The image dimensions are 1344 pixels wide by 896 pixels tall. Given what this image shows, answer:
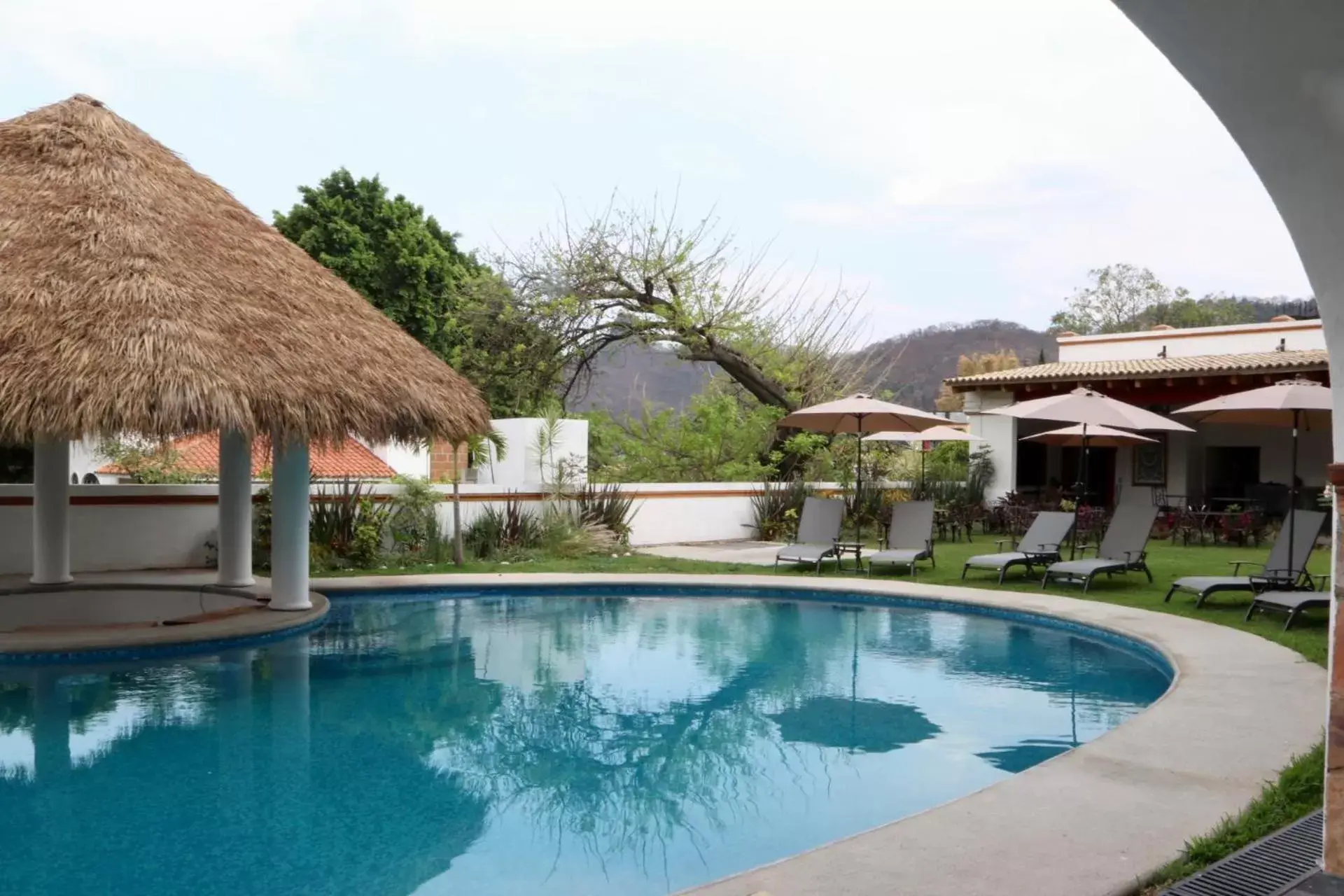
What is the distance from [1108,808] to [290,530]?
833cm

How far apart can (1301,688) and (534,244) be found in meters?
18.9

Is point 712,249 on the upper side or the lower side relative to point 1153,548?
upper

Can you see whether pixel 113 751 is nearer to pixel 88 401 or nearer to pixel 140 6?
pixel 88 401

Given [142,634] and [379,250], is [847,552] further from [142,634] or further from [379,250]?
[379,250]

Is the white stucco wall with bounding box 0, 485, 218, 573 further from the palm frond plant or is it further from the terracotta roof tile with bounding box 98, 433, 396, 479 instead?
the terracotta roof tile with bounding box 98, 433, 396, 479

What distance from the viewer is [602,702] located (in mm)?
8188

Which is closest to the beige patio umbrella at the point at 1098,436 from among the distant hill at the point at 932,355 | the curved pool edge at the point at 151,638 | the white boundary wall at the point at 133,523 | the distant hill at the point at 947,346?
the white boundary wall at the point at 133,523

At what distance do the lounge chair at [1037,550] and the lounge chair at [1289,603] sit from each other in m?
3.20

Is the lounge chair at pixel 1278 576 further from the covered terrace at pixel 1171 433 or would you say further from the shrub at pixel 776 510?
the covered terrace at pixel 1171 433

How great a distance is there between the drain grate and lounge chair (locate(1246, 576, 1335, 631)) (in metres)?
6.11

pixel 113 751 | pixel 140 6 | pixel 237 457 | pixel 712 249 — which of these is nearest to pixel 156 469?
pixel 140 6

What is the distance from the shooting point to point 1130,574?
1417cm

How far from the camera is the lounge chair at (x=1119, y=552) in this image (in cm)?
1272

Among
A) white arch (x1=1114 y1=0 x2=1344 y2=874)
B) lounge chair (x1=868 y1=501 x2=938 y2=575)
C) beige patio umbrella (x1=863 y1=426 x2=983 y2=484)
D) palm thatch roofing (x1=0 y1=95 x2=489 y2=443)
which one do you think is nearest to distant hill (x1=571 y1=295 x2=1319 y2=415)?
beige patio umbrella (x1=863 y1=426 x2=983 y2=484)
